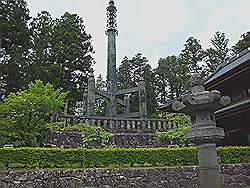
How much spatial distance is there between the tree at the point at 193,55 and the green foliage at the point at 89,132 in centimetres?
3012

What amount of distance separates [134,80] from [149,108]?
9403mm

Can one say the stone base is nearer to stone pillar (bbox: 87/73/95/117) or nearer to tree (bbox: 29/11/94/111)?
stone pillar (bbox: 87/73/95/117)

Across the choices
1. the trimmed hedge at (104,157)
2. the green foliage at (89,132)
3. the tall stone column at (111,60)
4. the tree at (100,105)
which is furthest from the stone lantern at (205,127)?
the tree at (100,105)

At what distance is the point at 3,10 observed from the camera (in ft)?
99.1

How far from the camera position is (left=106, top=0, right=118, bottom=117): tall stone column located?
2539 cm

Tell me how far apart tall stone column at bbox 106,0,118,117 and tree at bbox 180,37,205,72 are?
19481 millimetres

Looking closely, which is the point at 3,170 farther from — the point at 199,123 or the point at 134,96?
the point at 134,96

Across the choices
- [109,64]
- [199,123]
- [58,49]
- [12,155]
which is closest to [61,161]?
[12,155]

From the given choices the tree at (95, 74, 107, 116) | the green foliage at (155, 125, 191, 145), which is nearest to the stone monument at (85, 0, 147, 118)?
the green foliage at (155, 125, 191, 145)

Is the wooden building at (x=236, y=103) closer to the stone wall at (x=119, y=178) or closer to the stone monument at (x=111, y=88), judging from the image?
the stone wall at (x=119, y=178)

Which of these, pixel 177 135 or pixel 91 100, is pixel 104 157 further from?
pixel 91 100

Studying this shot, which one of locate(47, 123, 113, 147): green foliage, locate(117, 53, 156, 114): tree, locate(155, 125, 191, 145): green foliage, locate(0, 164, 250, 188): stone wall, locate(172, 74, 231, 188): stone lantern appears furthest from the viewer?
locate(117, 53, 156, 114): tree

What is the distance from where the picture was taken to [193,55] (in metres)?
44.7

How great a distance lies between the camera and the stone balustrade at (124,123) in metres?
17.7
